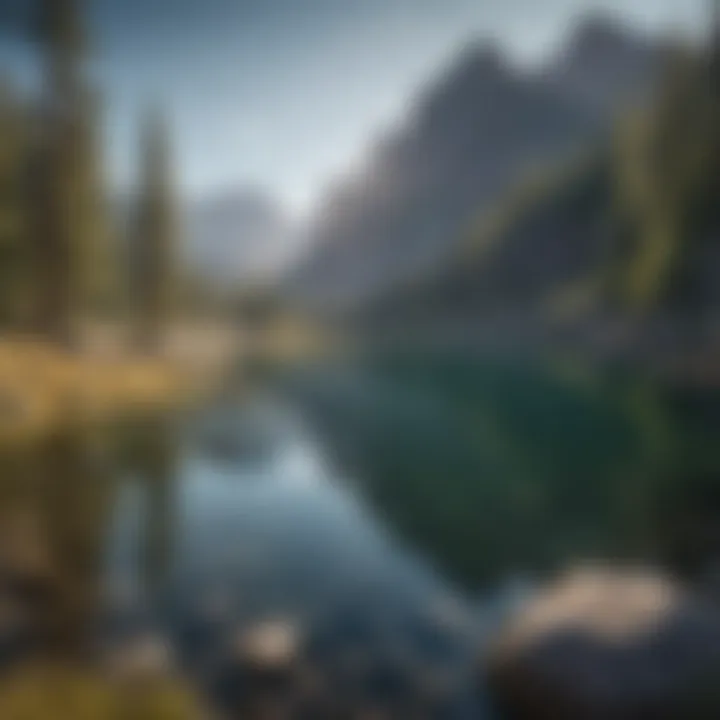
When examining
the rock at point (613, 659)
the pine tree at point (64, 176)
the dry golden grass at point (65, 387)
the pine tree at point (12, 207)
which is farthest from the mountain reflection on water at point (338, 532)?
the pine tree at point (12, 207)

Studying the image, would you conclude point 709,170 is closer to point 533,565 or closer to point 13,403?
point 533,565

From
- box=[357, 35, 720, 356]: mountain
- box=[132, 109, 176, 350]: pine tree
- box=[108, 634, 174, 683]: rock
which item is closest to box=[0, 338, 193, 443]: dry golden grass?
box=[132, 109, 176, 350]: pine tree

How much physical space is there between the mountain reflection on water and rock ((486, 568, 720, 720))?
904mm

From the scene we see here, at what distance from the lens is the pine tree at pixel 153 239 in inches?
2328

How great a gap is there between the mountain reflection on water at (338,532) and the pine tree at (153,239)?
26.6 m

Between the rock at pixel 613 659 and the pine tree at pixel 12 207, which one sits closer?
the rock at pixel 613 659

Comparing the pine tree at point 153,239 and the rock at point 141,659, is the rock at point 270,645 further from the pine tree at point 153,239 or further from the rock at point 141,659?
the pine tree at point 153,239

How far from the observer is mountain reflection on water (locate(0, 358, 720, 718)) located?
37.2ft

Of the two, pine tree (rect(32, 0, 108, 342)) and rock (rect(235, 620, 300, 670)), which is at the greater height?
pine tree (rect(32, 0, 108, 342))

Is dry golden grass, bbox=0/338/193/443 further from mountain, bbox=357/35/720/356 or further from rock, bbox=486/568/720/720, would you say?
mountain, bbox=357/35/720/356

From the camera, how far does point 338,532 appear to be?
19000 mm

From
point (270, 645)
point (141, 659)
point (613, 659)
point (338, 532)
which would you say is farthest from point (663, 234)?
point (141, 659)

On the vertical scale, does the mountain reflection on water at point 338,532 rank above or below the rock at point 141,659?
above

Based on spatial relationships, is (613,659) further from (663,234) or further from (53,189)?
(663,234)
